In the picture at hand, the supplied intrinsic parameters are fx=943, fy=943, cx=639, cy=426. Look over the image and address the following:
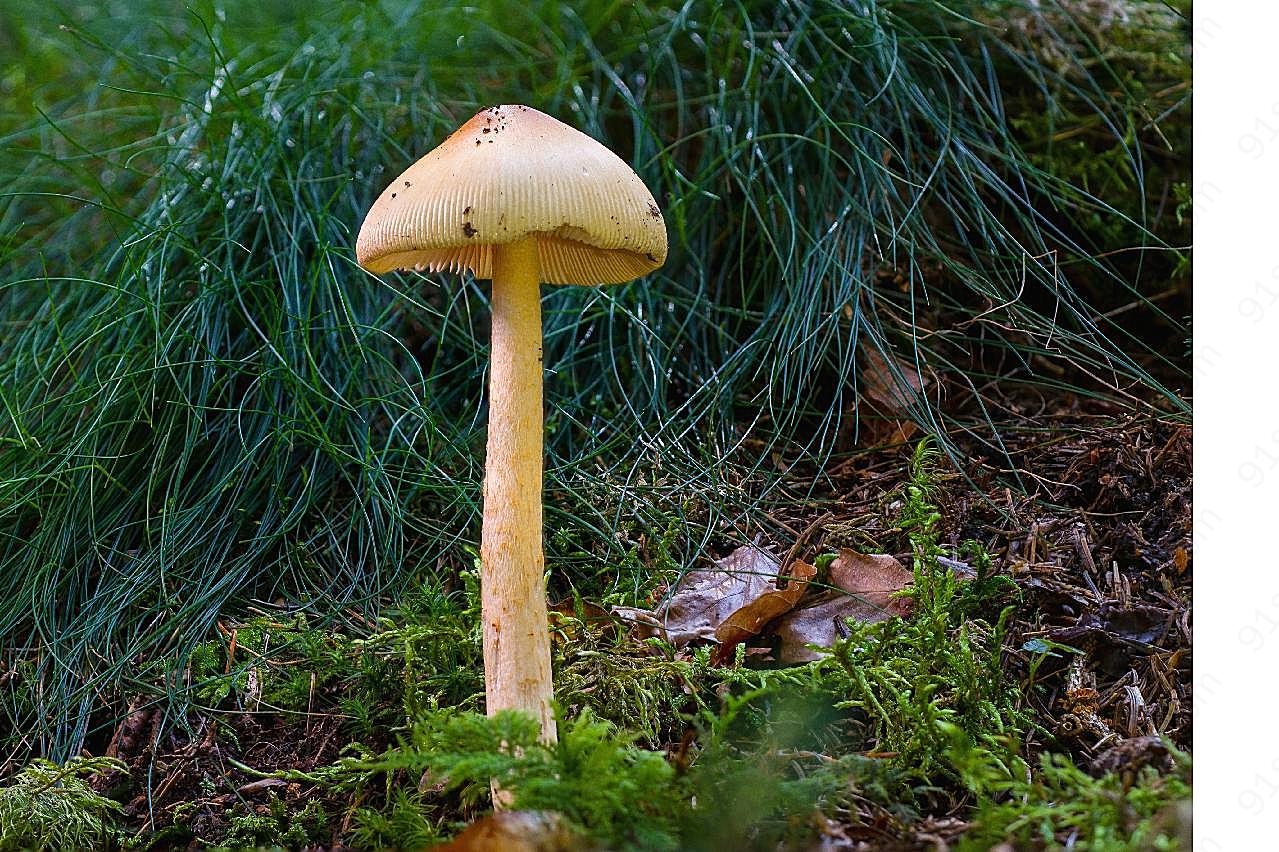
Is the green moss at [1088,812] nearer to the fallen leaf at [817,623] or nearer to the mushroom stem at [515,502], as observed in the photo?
the fallen leaf at [817,623]

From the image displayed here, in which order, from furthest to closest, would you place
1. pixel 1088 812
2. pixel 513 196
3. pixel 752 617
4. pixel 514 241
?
1. pixel 752 617
2. pixel 514 241
3. pixel 513 196
4. pixel 1088 812

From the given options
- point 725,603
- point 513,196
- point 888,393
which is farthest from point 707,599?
point 513,196

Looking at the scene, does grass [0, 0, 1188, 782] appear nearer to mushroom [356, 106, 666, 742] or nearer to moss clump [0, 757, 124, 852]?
moss clump [0, 757, 124, 852]

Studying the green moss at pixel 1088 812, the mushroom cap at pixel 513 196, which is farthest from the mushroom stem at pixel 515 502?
the green moss at pixel 1088 812

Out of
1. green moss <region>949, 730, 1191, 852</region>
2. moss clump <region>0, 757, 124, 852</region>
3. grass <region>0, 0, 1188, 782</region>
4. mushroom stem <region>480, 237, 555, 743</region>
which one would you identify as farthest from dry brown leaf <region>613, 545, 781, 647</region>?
moss clump <region>0, 757, 124, 852</region>

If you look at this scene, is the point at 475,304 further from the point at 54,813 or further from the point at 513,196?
the point at 54,813

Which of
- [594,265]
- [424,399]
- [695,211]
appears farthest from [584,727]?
[695,211]

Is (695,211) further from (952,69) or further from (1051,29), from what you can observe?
(1051,29)
